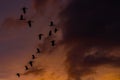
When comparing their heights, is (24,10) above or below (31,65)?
above

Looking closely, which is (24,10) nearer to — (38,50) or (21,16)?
(21,16)

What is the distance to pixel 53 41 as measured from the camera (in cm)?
14750

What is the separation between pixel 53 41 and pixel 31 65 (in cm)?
745

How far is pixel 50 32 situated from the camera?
14188cm

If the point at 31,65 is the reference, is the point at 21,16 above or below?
above

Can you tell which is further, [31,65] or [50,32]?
[31,65]

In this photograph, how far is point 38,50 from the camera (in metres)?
151

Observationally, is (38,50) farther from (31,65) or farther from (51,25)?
(51,25)

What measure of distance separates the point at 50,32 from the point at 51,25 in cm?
216

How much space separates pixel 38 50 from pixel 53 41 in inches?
204

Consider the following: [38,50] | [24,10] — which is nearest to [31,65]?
[38,50]

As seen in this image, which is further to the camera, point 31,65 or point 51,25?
point 31,65

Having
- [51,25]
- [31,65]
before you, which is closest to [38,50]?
[31,65]

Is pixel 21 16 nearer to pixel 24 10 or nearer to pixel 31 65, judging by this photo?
pixel 24 10
